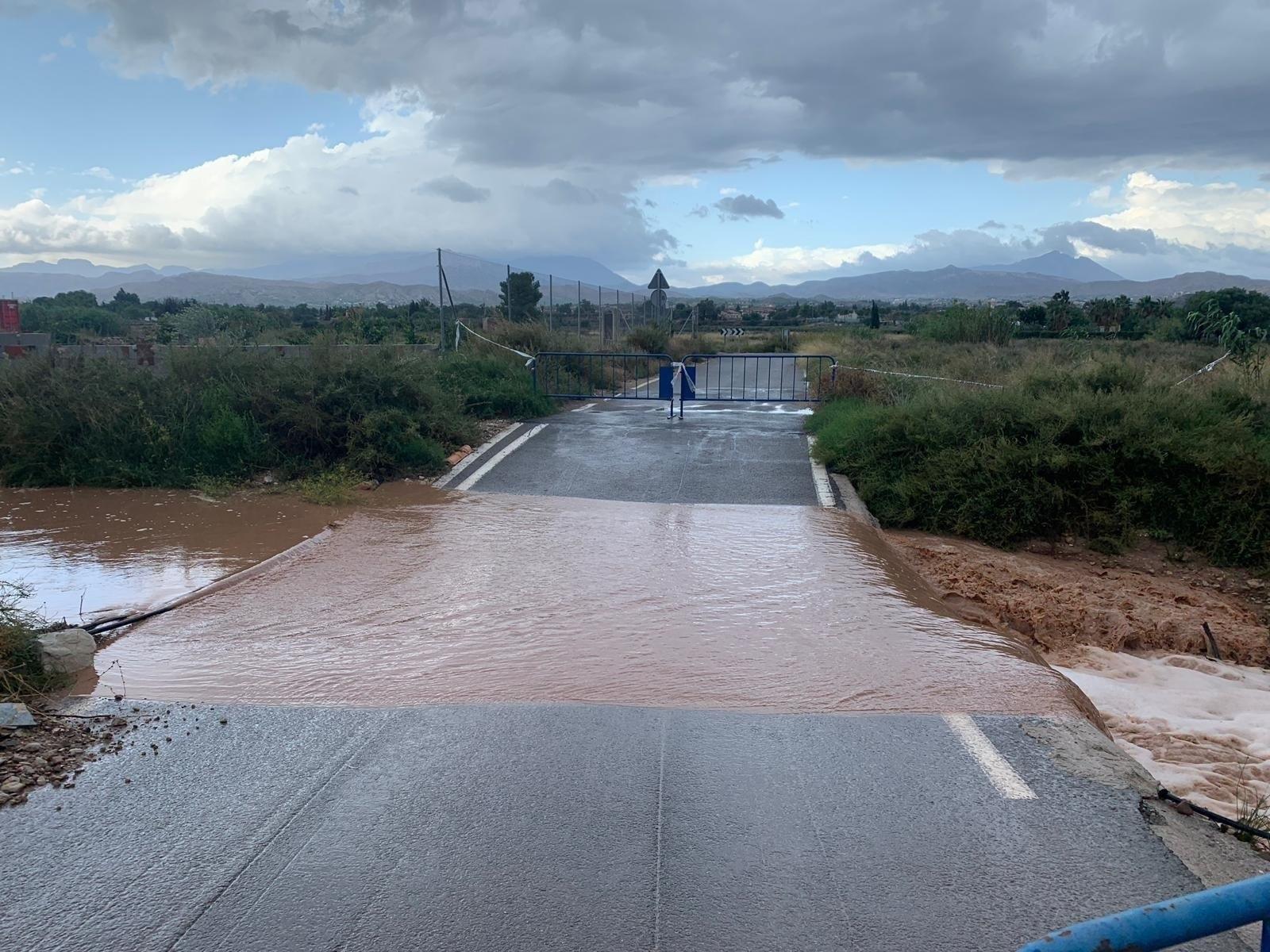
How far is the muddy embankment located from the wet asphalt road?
1280 millimetres

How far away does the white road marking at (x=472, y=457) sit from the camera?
12.8 metres

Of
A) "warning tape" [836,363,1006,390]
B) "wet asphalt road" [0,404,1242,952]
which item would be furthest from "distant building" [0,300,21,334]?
"wet asphalt road" [0,404,1242,952]

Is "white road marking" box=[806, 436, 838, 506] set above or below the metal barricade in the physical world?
below

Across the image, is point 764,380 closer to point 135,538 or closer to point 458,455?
point 458,455

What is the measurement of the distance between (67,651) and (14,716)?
1085 millimetres

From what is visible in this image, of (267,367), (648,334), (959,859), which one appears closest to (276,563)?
(267,367)

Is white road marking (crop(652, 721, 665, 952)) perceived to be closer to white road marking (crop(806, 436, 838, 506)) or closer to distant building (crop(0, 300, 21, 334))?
white road marking (crop(806, 436, 838, 506))

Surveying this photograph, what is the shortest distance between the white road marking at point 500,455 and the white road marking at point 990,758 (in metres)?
8.09

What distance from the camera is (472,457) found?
14.1m

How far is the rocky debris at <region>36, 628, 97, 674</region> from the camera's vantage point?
620cm

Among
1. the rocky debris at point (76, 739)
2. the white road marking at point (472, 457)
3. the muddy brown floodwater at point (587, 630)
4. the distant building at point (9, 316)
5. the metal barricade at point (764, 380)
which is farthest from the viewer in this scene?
the distant building at point (9, 316)

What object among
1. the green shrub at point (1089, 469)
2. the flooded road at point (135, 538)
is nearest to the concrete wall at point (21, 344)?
the flooded road at point (135, 538)

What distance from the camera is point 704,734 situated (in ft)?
17.7

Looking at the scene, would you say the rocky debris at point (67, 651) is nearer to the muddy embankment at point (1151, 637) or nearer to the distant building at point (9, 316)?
the muddy embankment at point (1151, 637)
